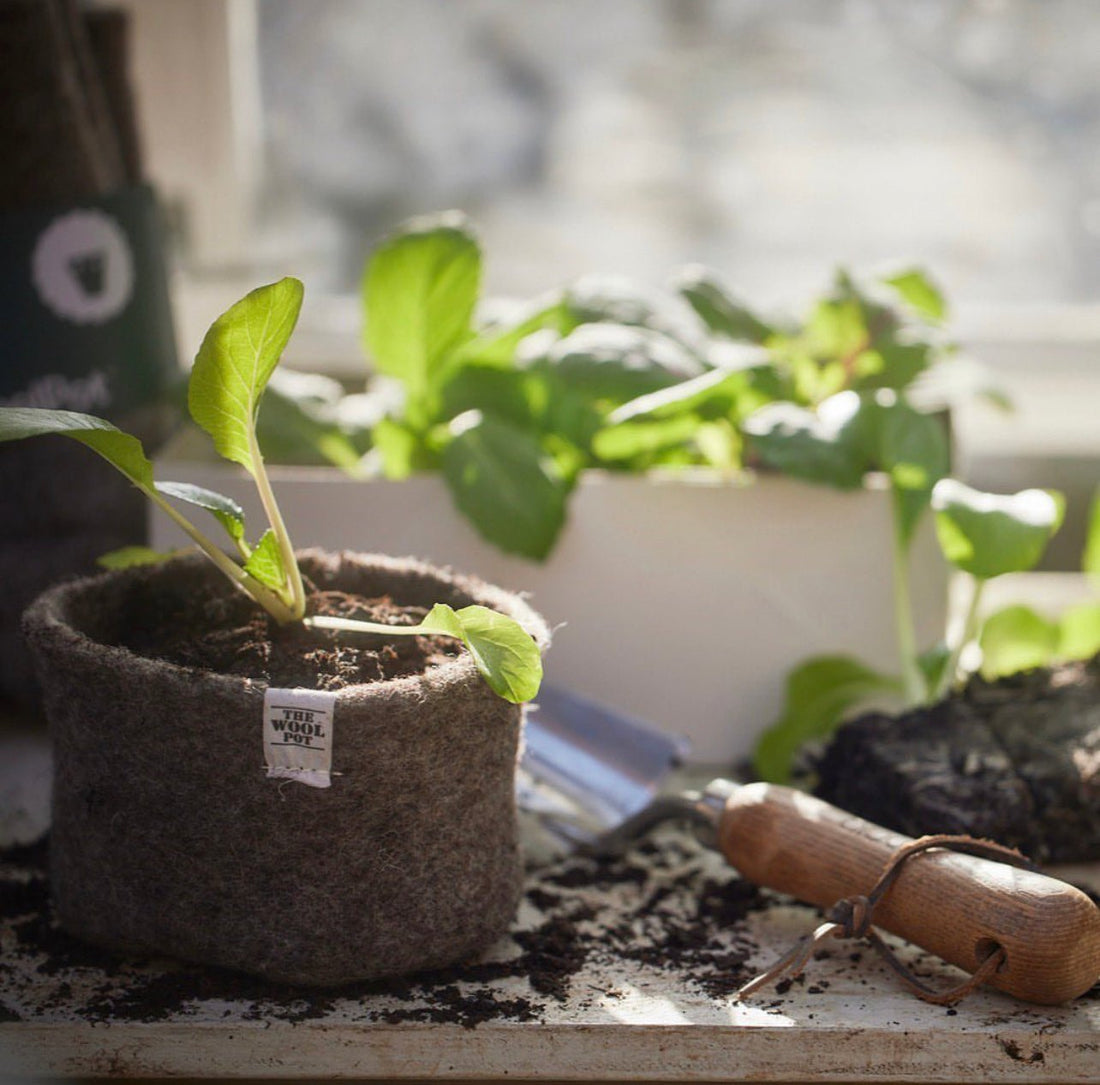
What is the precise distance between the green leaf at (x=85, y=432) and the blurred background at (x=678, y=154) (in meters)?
0.65

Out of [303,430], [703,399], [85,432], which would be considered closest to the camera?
[85,432]

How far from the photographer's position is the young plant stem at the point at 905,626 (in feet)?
2.44

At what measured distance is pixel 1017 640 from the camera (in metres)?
0.81

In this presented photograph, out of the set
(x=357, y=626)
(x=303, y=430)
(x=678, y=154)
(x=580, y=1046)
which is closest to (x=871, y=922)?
(x=580, y=1046)

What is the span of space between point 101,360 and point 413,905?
0.41 metres

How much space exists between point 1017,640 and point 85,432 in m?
0.58

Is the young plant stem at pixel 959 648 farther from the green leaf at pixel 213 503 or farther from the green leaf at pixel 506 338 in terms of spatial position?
the green leaf at pixel 213 503

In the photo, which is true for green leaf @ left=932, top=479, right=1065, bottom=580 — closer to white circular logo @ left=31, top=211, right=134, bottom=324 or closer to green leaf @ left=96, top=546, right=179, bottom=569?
green leaf @ left=96, top=546, right=179, bottom=569

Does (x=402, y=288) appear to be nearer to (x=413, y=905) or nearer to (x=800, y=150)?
(x=413, y=905)

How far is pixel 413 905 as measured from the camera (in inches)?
19.8

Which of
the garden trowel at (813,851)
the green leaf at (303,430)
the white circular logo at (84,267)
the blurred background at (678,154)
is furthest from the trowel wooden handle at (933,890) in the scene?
the blurred background at (678,154)

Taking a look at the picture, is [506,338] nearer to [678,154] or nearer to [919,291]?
[919,291]

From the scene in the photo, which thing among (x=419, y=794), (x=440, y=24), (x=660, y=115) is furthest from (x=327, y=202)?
(x=419, y=794)

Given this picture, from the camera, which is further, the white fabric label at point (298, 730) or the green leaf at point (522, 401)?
the green leaf at point (522, 401)
